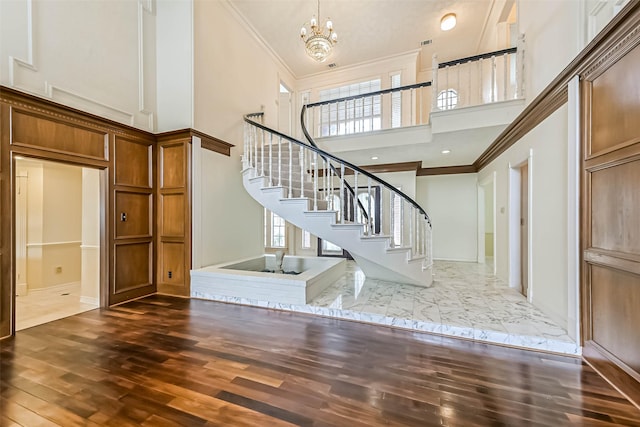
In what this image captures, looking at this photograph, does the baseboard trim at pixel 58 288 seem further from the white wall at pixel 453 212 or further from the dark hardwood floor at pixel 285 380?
the white wall at pixel 453 212

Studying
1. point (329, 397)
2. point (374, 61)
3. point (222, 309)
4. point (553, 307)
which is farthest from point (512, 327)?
point (374, 61)

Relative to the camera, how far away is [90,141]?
3270mm

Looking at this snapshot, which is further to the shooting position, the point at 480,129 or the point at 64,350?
the point at 480,129

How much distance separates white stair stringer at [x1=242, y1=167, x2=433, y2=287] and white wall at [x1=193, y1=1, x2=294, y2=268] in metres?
0.86

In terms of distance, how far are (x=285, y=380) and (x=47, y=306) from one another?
3919mm

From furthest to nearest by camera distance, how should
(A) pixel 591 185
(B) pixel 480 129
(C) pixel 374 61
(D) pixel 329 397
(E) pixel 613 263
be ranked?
1. (C) pixel 374 61
2. (B) pixel 480 129
3. (A) pixel 591 185
4. (E) pixel 613 263
5. (D) pixel 329 397

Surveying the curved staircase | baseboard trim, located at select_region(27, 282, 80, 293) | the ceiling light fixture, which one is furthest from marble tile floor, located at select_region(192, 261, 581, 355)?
the ceiling light fixture

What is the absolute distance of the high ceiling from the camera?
4848 millimetres

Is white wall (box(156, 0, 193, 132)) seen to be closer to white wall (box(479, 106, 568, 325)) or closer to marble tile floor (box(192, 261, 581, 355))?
marble tile floor (box(192, 261, 581, 355))

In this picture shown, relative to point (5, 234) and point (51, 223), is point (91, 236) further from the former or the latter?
point (51, 223)

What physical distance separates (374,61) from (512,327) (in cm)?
666

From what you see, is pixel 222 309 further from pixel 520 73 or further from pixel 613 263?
pixel 520 73

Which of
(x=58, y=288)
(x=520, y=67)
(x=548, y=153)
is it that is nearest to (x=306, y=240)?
(x=58, y=288)

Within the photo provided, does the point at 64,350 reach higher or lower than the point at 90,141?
lower
